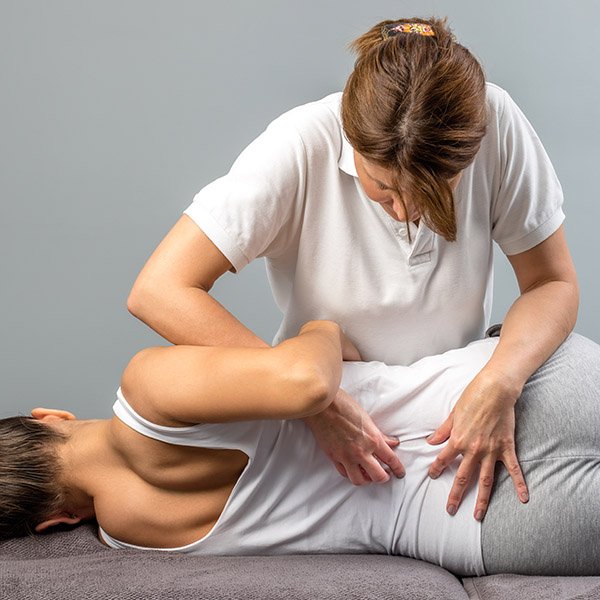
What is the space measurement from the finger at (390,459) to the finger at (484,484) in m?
0.15

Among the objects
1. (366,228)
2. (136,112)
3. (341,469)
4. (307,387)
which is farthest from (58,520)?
(136,112)

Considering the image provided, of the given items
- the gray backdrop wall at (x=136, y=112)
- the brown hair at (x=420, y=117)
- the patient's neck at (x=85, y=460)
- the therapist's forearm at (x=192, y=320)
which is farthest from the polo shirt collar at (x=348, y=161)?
the gray backdrop wall at (x=136, y=112)

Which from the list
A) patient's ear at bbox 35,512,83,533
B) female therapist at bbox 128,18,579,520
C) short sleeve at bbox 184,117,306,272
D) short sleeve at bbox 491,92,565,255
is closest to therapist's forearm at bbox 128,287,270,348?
female therapist at bbox 128,18,579,520

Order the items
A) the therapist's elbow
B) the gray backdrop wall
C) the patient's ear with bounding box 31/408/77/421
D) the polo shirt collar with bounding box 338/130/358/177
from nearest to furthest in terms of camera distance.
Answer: the therapist's elbow → the polo shirt collar with bounding box 338/130/358/177 → the patient's ear with bounding box 31/408/77/421 → the gray backdrop wall

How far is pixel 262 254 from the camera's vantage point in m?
2.00

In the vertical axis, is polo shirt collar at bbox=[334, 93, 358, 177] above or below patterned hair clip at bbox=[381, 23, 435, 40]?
below

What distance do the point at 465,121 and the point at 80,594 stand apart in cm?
94

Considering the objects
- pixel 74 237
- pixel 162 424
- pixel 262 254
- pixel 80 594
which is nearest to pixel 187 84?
pixel 74 237

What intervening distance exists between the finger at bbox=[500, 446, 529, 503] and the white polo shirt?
1.16ft

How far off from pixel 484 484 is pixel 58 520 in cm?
80

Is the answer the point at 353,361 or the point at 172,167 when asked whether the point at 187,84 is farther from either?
the point at 353,361

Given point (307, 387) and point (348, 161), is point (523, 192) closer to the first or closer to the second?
point (348, 161)

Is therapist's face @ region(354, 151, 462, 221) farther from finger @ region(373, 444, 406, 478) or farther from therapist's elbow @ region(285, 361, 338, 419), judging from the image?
finger @ region(373, 444, 406, 478)

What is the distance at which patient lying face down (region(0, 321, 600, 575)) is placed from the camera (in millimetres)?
1716
